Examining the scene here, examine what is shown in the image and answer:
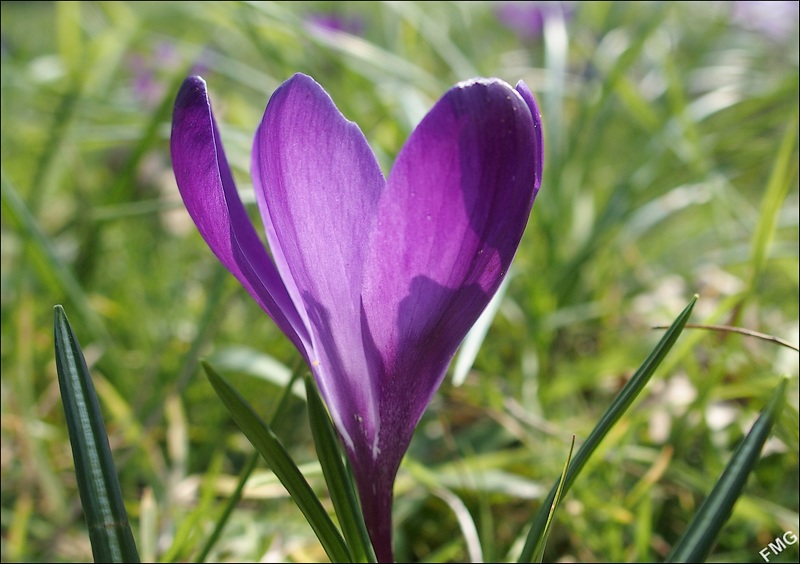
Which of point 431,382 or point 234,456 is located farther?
point 234,456

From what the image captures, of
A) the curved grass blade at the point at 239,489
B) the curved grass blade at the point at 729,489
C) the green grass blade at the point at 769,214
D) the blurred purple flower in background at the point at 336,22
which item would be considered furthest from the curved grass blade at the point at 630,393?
the blurred purple flower in background at the point at 336,22

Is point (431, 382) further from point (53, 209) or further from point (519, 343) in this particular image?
point (53, 209)

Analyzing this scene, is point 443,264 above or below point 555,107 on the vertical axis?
below

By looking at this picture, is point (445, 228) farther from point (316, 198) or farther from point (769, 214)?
point (769, 214)

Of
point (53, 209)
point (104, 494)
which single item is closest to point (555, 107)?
point (104, 494)

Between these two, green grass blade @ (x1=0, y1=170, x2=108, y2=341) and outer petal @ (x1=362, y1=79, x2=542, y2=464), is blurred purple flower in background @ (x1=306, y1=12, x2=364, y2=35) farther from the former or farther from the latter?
outer petal @ (x1=362, y1=79, x2=542, y2=464)

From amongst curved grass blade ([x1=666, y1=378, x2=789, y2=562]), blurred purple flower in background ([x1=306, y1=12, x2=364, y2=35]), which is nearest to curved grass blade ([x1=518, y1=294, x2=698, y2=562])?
curved grass blade ([x1=666, y1=378, x2=789, y2=562])
